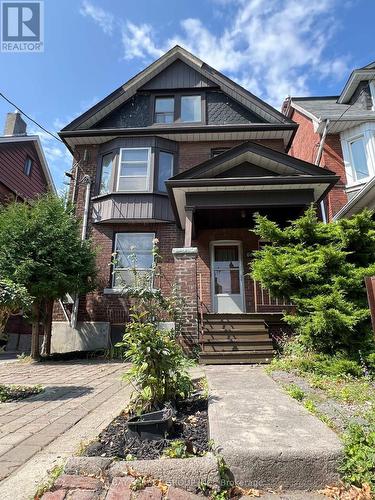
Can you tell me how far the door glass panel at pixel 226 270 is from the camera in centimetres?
974

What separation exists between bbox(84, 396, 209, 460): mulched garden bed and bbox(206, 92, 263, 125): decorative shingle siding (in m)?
10.9

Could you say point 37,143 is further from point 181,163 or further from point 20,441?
point 20,441

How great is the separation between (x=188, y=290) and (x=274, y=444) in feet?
15.2

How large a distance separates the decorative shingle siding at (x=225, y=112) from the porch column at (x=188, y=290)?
6.99 meters

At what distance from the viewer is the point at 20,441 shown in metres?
2.58

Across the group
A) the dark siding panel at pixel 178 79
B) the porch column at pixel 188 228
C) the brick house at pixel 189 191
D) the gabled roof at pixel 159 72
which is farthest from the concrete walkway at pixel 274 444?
the dark siding panel at pixel 178 79

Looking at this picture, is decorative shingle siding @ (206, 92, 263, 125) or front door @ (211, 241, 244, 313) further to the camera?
decorative shingle siding @ (206, 92, 263, 125)

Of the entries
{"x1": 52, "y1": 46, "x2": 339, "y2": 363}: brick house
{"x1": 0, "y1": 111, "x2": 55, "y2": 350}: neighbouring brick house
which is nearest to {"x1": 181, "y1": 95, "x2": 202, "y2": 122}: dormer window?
{"x1": 52, "y1": 46, "x2": 339, "y2": 363}: brick house

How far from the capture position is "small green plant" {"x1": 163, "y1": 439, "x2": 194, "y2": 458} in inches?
79.4

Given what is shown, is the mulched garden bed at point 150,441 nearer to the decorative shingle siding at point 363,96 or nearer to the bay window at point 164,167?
the bay window at point 164,167

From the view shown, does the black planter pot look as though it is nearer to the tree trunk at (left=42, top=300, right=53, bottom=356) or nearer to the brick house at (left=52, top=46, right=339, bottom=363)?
the brick house at (left=52, top=46, right=339, bottom=363)

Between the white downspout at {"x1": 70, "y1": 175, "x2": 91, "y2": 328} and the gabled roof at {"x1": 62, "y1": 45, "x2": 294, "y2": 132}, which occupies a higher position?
the gabled roof at {"x1": 62, "y1": 45, "x2": 294, "y2": 132}

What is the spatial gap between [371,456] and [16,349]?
45.4 feet

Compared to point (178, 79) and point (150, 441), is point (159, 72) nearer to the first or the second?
point (178, 79)
